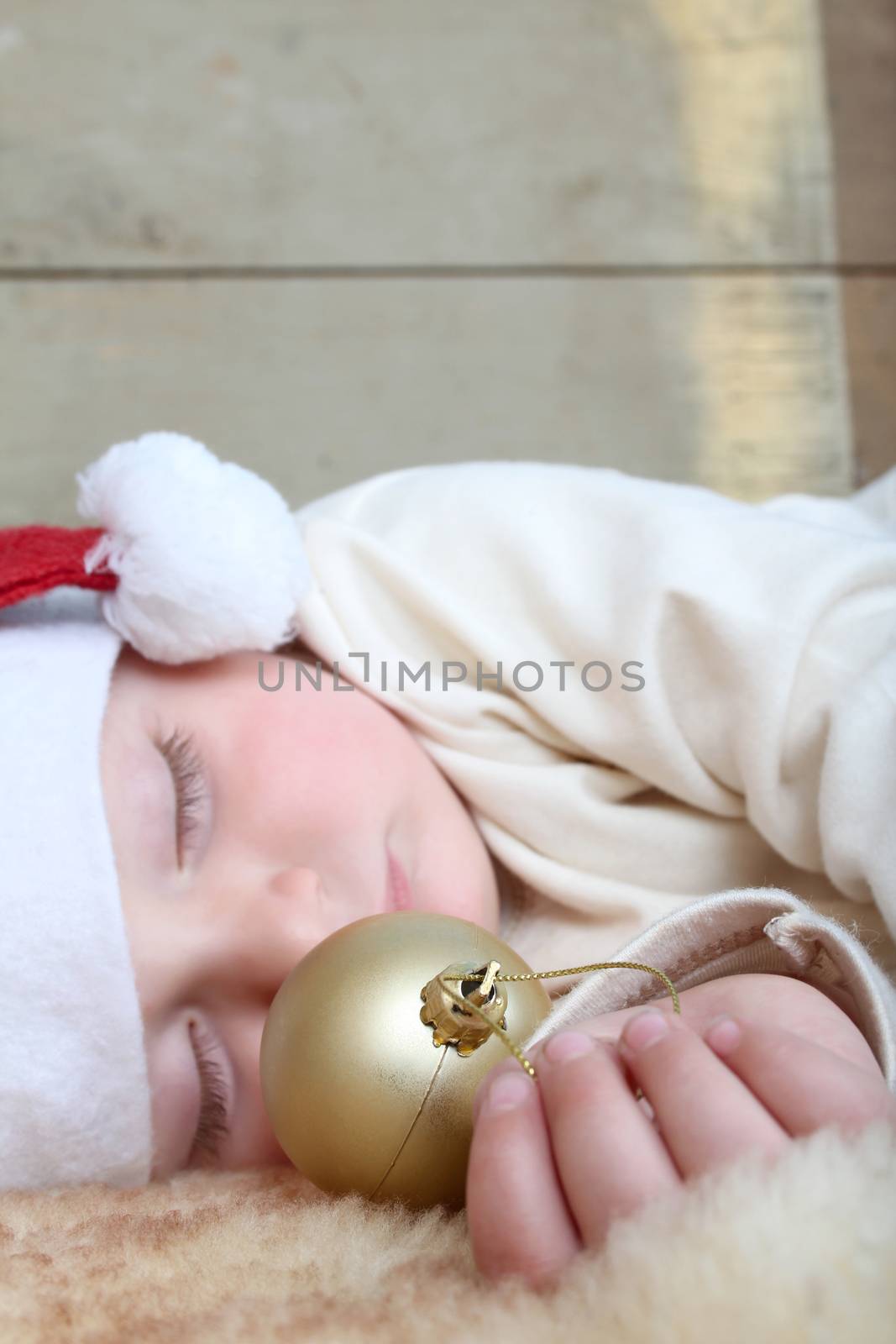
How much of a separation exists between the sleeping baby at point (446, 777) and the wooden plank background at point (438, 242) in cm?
31

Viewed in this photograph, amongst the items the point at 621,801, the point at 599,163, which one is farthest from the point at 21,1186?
the point at 599,163

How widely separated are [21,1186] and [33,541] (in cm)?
46

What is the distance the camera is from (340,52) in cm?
146

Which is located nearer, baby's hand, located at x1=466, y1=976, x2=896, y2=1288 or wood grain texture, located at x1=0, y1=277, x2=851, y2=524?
baby's hand, located at x1=466, y1=976, x2=896, y2=1288

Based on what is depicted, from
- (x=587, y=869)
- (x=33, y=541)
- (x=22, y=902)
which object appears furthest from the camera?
(x=587, y=869)

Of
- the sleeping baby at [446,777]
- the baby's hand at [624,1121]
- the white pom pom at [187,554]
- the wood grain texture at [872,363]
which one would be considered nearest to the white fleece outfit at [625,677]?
the sleeping baby at [446,777]

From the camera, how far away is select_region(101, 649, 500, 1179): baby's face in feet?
2.56

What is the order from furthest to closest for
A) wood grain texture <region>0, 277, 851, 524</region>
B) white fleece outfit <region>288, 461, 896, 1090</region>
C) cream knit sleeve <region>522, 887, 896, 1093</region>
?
1. wood grain texture <region>0, 277, 851, 524</region>
2. white fleece outfit <region>288, 461, 896, 1090</region>
3. cream knit sleeve <region>522, 887, 896, 1093</region>

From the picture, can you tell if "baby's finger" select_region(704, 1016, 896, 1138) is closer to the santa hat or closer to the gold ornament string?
the gold ornament string

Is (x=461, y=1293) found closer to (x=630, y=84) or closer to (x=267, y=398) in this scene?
(x=267, y=398)

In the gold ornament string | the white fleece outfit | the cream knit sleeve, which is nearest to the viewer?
the gold ornament string

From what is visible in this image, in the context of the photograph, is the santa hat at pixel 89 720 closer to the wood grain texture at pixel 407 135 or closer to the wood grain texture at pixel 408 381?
the wood grain texture at pixel 408 381

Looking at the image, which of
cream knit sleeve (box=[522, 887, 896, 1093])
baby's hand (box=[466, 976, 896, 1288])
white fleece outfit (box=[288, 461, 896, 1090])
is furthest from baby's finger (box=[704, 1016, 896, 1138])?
white fleece outfit (box=[288, 461, 896, 1090])

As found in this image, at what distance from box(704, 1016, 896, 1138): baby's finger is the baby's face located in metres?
0.33
